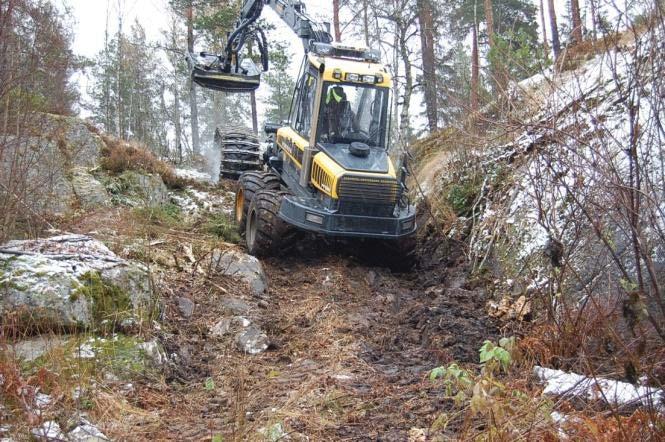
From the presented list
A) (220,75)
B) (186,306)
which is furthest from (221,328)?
(220,75)

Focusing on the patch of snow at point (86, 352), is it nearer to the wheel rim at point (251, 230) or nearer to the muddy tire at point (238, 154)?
the wheel rim at point (251, 230)

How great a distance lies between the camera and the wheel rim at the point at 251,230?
909cm

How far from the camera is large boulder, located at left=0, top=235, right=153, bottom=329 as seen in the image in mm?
4734

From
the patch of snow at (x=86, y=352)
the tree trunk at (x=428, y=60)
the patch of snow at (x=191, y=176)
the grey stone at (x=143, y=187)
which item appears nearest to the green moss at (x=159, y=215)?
the grey stone at (x=143, y=187)

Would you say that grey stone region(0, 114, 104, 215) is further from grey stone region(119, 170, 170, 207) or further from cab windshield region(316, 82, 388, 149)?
cab windshield region(316, 82, 388, 149)

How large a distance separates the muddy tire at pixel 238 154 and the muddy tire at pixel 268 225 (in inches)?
171

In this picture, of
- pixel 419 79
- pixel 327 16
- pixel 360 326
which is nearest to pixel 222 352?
pixel 360 326

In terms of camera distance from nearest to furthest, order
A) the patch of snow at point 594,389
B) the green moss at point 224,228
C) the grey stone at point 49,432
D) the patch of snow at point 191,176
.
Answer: the grey stone at point 49,432, the patch of snow at point 594,389, the green moss at point 224,228, the patch of snow at point 191,176

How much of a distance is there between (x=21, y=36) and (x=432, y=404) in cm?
564

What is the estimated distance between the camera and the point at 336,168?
806 centimetres

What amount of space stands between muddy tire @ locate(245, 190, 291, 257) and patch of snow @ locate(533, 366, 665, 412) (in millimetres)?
4735

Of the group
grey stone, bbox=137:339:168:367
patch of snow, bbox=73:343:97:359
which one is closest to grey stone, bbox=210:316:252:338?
grey stone, bbox=137:339:168:367

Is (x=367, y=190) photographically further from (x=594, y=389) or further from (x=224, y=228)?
(x=594, y=389)

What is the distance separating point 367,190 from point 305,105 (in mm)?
1877
